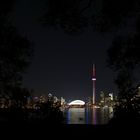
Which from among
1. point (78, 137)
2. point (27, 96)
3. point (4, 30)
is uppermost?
point (4, 30)

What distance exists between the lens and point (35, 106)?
1137cm

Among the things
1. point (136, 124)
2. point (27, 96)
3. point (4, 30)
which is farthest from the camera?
point (27, 96)

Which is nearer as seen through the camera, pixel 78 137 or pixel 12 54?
pixel 78 137

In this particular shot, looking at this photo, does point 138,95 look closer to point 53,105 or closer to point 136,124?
point 136,124

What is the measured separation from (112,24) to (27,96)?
2.73m

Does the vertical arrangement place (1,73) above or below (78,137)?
above

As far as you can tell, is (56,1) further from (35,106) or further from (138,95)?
(35,106)

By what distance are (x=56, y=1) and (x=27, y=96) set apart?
2.75m

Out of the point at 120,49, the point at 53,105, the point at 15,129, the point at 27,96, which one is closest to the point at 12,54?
the point at 27,96

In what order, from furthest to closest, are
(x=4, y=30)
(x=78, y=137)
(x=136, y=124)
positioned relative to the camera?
(x=4, y=30) → (x=136, y=124) → (x=78, y=137)

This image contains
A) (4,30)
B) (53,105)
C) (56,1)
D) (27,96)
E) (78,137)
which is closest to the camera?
(56,1)

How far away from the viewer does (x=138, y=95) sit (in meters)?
8.56

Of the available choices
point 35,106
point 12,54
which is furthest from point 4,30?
point 35,106

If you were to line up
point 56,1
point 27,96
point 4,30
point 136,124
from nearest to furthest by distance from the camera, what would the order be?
point 56,1
point 136,124
point 4,30
point 27,96
